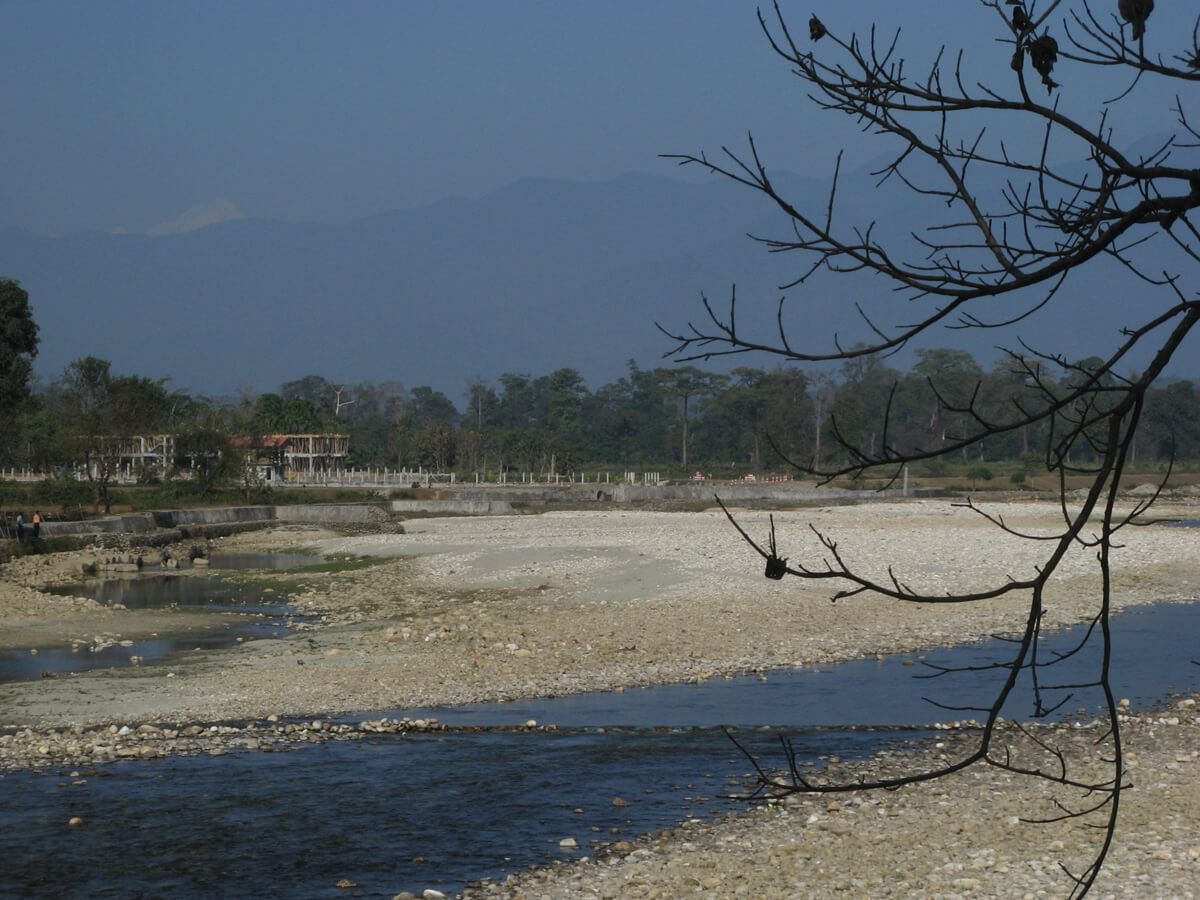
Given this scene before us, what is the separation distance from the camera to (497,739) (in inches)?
626

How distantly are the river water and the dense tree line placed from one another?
54472 mm

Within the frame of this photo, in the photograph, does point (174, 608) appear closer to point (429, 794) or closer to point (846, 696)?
point (846, 696)

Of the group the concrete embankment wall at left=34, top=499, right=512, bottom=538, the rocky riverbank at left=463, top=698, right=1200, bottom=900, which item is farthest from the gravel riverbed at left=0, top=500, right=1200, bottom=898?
the concrete embankment wall at left=34, top=499, right=512, bottom=538

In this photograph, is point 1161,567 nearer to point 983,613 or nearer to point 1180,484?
point 983,613

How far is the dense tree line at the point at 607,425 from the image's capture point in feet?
255

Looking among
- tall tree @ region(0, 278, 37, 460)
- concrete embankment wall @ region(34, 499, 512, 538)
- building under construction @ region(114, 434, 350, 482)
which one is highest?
tall tree @ region(0, 278, 37, 460)

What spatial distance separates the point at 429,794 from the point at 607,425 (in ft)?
527

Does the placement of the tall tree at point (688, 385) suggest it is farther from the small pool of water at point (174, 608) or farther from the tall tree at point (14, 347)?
the small pool of water at point (174, 608)

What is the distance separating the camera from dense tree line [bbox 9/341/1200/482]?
255 ft

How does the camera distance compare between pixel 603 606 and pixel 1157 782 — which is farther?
pixel 603 606

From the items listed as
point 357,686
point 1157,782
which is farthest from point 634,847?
point 357,686

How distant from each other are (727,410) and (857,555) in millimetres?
117884

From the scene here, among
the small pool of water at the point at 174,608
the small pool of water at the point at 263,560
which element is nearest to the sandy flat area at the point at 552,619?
the small pool of water at the point at 174,608

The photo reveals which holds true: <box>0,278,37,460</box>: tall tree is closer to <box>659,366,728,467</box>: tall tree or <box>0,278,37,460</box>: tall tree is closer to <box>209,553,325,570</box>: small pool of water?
<box>209,553,325,570</box>: small pool of water
